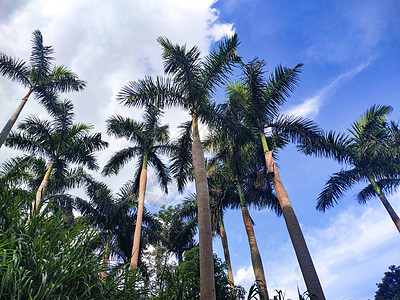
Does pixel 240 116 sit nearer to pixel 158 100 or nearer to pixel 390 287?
pixel 158 100

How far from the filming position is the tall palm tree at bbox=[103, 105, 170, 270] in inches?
626

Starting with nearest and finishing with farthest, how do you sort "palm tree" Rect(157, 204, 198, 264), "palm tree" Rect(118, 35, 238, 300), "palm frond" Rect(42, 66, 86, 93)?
"palm tree" Rect(118, 35, 238, 300)
"palm frond" Rect(42, 66, 86, 93)
"palm tree" Rect(157, 204, 198, 264)

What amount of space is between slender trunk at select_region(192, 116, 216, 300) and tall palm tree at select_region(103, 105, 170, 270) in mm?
7190

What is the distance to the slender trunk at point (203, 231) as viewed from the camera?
5.75m

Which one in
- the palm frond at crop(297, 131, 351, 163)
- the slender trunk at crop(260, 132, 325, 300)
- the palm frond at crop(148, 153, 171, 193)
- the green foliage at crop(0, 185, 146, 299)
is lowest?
the green foliage at crop(0, 185, 146, 299)

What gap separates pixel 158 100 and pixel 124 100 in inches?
54.2

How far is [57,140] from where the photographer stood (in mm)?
14953

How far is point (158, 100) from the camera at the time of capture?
10.5 m

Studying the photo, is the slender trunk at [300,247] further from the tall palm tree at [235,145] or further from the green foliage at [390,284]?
the green foliage at [390,284]

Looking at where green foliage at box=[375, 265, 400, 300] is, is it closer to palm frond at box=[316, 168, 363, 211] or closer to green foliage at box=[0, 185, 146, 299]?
palm frond at box=[316, 168, 363, 211]


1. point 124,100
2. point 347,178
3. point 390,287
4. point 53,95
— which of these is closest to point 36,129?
point 53,95

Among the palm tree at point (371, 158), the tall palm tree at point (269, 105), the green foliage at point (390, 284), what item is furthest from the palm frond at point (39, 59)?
the green foliage at point (390, 284)

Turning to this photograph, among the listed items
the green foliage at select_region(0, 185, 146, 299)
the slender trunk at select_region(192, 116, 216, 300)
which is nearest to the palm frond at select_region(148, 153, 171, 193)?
the slender trunk at select_region(192, 116, 216, 300)

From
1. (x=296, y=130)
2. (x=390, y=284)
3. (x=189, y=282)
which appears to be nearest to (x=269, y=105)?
(x=296, y=130)
